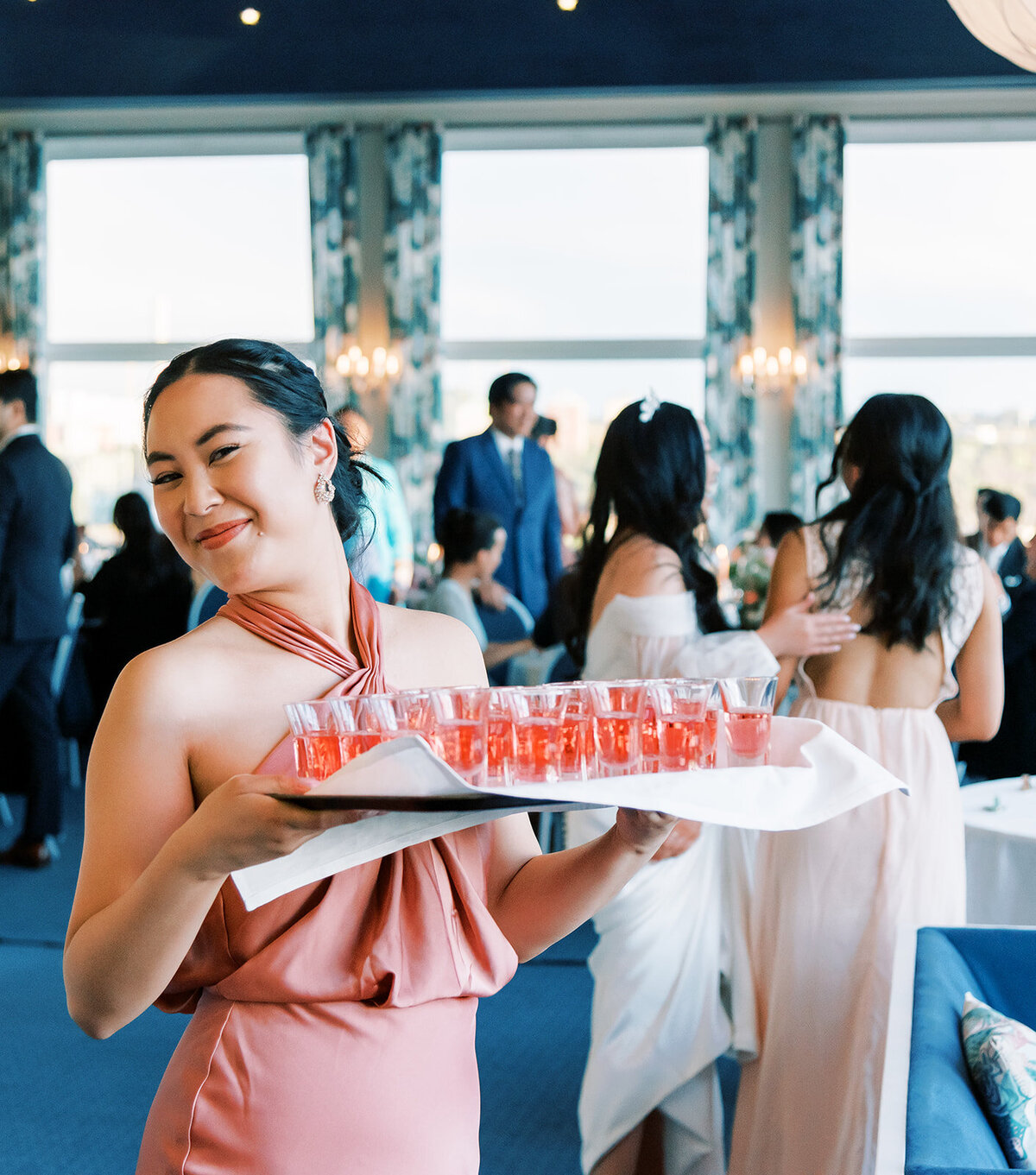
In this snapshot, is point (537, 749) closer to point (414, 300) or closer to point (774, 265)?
point (414, 300)

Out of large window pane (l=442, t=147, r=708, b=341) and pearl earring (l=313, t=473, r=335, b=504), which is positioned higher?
large window pane (l=442, t=147, r=708, b=341)

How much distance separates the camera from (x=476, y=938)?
1.10 m

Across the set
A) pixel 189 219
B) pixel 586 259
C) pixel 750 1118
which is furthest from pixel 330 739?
pixel 189 219

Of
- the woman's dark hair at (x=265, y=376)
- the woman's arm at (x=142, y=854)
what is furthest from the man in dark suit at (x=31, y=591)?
the woman's arm at (x=142, y=854)

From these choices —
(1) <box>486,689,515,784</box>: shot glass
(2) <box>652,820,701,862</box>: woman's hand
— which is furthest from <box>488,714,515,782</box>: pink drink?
(2) <box>652,820,701,862</box>: woman's hand

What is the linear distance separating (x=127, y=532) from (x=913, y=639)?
4598 mm

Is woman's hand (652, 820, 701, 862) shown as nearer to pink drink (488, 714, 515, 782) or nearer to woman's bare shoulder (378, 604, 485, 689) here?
woman's bare shoulder (378, 604, 485, 689)

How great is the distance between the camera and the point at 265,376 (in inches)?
44.9

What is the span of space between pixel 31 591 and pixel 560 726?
13.7 feet

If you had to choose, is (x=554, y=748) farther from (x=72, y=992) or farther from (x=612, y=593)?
(x=612, y=593)

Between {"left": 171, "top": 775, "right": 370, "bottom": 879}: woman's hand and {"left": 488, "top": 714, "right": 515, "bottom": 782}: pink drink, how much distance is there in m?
0.21

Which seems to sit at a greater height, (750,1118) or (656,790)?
(656,790)

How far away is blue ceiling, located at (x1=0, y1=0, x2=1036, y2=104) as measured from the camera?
7086 millimetres

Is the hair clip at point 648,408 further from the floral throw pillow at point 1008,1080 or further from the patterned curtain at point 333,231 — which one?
the patterned curtain at point 333,231
